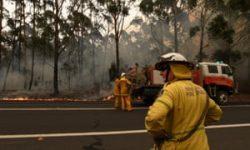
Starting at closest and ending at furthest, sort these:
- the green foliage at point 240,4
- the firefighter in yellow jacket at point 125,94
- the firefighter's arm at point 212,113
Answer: the firefighter's arm at point 212,113 → the firefighter in yellow jacket at point 125,94 → the green foliage at point 240,4

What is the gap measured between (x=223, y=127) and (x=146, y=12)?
29.1m

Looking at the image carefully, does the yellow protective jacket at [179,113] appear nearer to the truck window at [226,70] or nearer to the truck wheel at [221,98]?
the truck wheel at [221,98]

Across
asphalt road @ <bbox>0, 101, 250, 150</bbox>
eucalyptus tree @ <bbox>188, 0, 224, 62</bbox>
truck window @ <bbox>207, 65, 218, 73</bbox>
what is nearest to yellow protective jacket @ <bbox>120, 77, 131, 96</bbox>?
asphalt road @ <bbox>0, 101, 250, 150</bbox>

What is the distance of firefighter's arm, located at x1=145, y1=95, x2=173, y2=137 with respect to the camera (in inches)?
150

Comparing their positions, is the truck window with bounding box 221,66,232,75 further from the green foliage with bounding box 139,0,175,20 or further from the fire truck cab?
the green foliage with bounding box 139,0,175,20

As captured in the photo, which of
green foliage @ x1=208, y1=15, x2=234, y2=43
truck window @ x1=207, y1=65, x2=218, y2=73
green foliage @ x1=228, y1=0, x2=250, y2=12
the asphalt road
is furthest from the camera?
green foliage @ x1=208, y1=15, x2=234, y2=43

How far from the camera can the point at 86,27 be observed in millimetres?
52344

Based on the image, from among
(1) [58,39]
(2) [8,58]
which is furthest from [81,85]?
(1) [58,39]

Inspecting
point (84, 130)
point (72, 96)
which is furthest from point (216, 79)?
point (72, 96)

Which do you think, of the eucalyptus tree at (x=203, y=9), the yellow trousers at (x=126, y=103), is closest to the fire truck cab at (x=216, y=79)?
the yellow trousers at (x=126, y=103)

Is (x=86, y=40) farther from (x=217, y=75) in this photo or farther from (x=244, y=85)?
(x=217, y=75)

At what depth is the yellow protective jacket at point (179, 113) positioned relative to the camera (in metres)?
3.90

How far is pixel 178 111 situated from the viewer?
13.3 feet

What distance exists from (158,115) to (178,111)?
32 cm
